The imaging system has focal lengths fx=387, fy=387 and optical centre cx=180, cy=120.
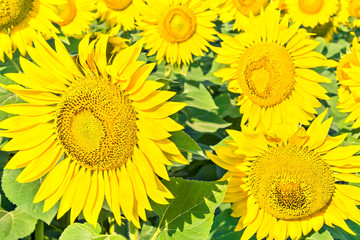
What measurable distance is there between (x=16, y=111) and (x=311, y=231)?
4.73 ft

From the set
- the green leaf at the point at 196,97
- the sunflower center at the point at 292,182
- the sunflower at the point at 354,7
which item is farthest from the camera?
the sunflower at the point at 354,7

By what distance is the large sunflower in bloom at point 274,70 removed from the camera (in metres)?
2.25

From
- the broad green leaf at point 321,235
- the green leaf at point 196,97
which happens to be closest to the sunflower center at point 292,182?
the broad green leaf at point 321,235

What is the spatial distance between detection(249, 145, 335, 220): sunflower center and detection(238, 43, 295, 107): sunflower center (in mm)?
638

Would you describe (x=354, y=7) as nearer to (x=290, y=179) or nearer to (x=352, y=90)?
(x=352, y=90)

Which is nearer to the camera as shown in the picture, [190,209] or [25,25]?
[190,209]

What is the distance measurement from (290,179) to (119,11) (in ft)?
7.24

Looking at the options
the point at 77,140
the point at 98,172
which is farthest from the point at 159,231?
the point at 77,140

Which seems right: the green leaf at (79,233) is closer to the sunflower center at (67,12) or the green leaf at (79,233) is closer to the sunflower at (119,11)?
the sunflower at (119,11)

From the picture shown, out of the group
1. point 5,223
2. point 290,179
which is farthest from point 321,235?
point 5,223

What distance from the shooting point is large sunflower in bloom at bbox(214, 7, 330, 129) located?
225 cm

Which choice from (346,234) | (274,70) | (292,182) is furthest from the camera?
(274,70)

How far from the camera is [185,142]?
1.39 m

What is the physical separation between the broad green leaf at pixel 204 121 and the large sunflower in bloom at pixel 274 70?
589 mm
